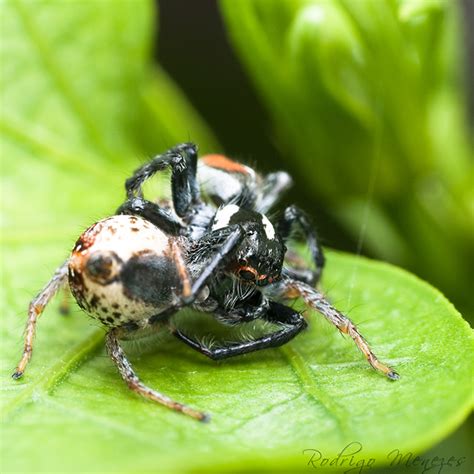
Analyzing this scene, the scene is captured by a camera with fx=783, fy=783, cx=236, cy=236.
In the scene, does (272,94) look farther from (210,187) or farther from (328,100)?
(210,187)

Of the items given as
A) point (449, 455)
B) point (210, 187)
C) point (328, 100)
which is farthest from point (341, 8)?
point (449, 455)

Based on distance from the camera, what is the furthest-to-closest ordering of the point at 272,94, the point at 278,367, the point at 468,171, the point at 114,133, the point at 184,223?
the point at 114,133, the point at 468,171, the point at 272,94, the point at 184,223, the point at 278,367

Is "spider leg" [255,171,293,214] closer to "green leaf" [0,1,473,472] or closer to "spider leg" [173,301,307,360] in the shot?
"green leaf" [0,1,473,472]

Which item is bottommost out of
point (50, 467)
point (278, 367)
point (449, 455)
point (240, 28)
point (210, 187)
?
point (449, 455)

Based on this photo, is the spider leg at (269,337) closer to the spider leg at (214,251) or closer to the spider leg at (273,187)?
the spider leg at (214,251)

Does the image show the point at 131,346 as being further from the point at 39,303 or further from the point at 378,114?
the point at 378,114

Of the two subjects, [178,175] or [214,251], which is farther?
[178,175]

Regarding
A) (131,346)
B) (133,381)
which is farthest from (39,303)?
(133,381)
